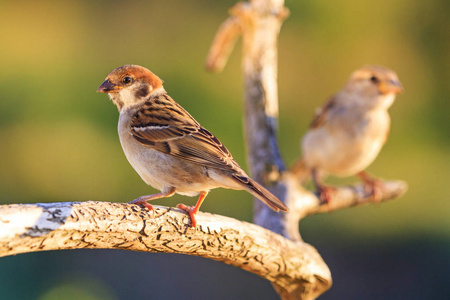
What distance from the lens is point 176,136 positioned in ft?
7.31

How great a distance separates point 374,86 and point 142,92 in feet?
6.81

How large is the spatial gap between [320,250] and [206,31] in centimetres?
222

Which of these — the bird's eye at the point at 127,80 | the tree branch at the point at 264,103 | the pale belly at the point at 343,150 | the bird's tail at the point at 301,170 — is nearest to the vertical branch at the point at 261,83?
the tree branch at the point at 264,103

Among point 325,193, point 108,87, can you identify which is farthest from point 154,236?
point 325,193

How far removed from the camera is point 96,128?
4.72m

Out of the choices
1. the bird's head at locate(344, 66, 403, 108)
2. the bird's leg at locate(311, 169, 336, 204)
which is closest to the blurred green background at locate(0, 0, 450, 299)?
the bird's leg at locate(311, 169, 336, 204)

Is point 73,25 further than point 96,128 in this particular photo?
Yes

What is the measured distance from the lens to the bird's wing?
214 centimetres

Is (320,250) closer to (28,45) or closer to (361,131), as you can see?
(361,131)

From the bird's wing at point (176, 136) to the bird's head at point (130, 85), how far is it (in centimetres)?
5

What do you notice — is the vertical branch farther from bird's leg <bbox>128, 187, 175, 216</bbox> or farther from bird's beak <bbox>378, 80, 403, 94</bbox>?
bird's leg <bbox>128, 187, 175, 216</bbox>

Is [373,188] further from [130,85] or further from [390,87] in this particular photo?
[130,85]

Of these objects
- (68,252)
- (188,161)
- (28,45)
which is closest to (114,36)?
(28,45)

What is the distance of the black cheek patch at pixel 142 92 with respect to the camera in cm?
231
